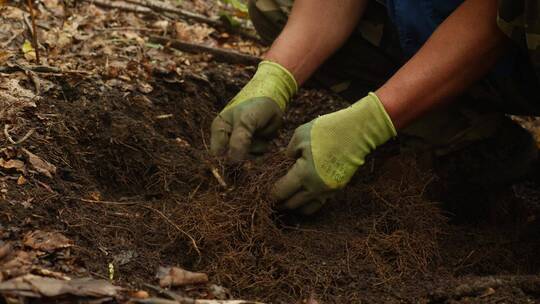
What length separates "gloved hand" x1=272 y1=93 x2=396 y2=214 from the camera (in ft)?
6.83

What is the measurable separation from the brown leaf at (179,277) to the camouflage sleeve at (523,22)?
1.13 meters

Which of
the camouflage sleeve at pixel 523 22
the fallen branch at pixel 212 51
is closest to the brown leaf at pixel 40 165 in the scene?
the fallen branch at pixel 212 51

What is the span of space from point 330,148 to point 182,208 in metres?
0.51

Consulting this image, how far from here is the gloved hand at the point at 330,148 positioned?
208 centimetres

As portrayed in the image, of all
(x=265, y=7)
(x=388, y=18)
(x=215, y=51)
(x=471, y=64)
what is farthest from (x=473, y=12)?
(x=215, y=51)

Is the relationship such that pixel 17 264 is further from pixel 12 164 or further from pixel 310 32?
pixel 310 32

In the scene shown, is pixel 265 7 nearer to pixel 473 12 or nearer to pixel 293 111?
pixel 293 111

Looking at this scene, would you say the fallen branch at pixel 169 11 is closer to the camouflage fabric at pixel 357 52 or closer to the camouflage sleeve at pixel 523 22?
the camouflage fabric at pixel 357 52

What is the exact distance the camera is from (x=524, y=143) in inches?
102

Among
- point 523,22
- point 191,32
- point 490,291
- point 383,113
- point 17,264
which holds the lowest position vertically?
point 191,32

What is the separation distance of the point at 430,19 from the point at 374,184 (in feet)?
2.01

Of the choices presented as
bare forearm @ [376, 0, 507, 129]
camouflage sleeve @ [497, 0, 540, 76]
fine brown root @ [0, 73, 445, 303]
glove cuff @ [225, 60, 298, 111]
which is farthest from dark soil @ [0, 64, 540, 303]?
camouflage sleeve @ [497, 0, 540, 76]

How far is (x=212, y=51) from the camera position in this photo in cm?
311

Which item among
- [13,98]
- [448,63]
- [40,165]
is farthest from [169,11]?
[448,63]
